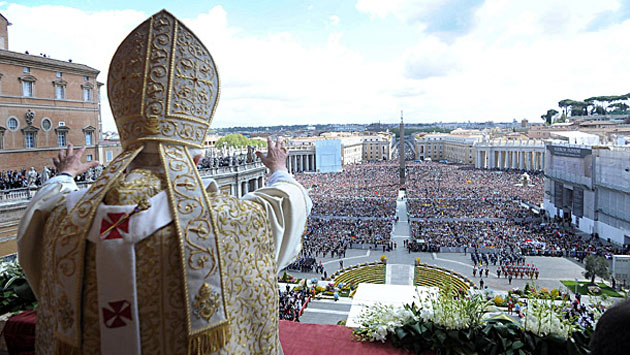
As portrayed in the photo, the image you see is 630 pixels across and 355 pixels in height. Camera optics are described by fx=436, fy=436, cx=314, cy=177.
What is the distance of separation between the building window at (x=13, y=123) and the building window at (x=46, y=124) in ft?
3.05

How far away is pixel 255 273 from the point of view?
1.93 meters

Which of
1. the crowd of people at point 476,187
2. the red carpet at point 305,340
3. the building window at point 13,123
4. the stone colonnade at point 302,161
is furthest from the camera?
the stone colonnade at point 302,161

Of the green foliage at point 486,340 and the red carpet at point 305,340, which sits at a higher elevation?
the green foliage at point 486,340

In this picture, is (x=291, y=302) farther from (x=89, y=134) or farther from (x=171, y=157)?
(x=171, y=157)

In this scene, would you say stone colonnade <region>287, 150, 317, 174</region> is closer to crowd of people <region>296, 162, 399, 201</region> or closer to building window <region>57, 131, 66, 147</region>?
crowd of people <region>296, 162, 399, 201</region>

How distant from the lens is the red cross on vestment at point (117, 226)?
1618 millimetres

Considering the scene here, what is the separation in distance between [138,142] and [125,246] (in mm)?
459

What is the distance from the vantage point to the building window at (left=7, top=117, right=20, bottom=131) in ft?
48.3

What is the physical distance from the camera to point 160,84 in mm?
1829

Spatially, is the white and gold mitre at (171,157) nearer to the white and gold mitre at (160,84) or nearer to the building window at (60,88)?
the white and gold mitre at (160,84)

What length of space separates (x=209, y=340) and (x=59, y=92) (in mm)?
17722

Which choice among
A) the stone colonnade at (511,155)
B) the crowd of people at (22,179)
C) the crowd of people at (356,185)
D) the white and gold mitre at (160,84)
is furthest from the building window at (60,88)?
the stone colonnade at (511,155)

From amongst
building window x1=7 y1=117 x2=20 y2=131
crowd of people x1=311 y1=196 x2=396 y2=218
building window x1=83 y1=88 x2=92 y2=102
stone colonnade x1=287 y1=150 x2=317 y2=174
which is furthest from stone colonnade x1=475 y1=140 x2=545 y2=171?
building window x1=7 y1=117 x2=20 y2=131

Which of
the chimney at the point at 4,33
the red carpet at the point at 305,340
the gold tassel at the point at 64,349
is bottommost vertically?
the red carpet at the point at 305,340
